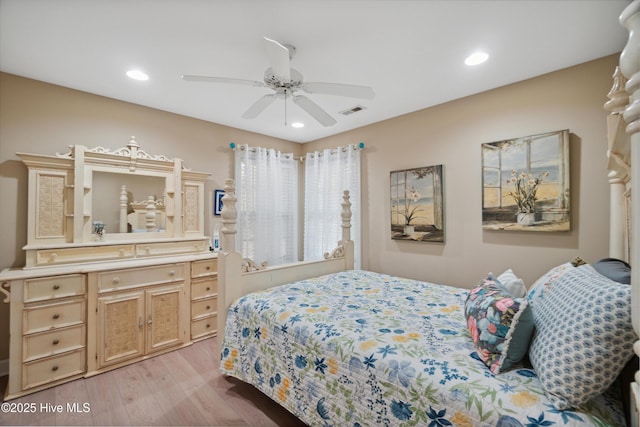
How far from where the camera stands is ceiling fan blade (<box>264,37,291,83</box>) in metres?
1.51

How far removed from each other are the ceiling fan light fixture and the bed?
37.0 inches

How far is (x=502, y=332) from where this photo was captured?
3.87 ft

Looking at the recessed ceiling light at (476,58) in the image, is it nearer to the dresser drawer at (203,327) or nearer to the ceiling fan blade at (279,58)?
the ceiling fan blade at (279,58)

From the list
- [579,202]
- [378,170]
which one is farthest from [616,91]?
[378,170]

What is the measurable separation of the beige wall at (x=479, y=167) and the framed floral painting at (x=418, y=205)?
8cm

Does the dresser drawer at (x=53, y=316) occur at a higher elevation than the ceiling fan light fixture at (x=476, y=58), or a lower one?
lower

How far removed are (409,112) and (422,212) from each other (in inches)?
45.7

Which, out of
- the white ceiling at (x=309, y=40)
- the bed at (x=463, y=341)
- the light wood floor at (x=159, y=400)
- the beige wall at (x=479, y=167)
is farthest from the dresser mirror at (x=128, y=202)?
the beige wall at (x=479, y=167)

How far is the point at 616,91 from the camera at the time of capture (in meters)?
1.24

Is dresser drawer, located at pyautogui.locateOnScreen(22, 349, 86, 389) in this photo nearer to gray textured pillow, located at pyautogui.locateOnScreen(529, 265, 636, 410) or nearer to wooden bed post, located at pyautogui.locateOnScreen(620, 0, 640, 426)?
gray textured pillow, located at pyautogui.locateOnScreen(529, 265, 636, 410)

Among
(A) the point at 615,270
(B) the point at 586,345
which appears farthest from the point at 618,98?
(B) the point at 586,345

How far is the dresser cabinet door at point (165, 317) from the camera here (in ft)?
8.74

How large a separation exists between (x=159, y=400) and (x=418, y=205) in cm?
289

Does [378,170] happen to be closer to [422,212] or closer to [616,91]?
[422,212]
